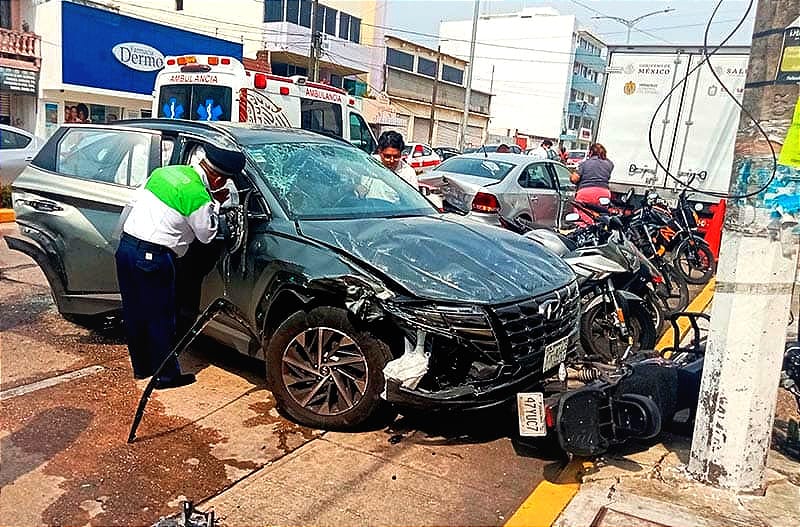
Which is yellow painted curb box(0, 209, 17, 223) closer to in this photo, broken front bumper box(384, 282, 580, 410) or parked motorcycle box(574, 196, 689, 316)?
parked motorcycle box(574, 196, 689, 316)

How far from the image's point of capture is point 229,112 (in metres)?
9.99

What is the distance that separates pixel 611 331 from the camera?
5.50 metres

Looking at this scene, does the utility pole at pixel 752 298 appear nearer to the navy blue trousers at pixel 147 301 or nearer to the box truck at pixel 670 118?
the navy blue trousers at pixel 147 301

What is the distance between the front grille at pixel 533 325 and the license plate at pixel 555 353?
3 cm

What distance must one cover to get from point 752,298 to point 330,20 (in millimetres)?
37423

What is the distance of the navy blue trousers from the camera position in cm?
446

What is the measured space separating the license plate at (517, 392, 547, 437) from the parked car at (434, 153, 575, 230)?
224 inches

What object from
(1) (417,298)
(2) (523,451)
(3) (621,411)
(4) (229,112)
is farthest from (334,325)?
(4) (229,112)

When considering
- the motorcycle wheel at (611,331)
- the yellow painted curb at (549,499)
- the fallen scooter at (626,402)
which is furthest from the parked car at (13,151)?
the yellow painted curb at (549,499)

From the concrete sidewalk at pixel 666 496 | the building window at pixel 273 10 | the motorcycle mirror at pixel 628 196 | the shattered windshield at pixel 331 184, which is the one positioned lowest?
the concrete sidewalk at pixel 666 496

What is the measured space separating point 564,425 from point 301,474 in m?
1.42

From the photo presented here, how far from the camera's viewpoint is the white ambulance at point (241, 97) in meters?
9.93

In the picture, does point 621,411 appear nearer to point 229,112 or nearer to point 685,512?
point 685,512

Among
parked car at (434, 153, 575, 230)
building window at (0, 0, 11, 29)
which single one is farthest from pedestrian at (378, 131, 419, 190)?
building window at (0, 0, 11, 29)
